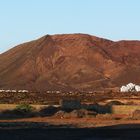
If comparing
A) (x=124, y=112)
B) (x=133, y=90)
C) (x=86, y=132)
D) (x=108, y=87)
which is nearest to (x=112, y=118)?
(x=124, y=112)

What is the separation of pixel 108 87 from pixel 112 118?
432 ft

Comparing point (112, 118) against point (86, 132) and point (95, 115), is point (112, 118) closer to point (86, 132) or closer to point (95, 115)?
point (95, 115)

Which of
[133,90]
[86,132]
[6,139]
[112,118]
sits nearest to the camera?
[6,139]

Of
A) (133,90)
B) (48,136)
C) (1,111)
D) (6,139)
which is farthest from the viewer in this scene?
(133,90)

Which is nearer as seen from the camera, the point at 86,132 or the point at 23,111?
the point at 86,132

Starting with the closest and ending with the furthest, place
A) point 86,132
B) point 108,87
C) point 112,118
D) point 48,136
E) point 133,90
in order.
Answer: point 48,136, point 86,132, point 112,118, point 133,90, point 108,87

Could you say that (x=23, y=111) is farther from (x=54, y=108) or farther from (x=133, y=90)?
(x=133, y=90)

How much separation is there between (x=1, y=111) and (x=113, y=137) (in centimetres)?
3390

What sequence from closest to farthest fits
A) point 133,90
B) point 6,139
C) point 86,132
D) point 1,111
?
point 6,139 → point 86,132 → point 1,111 → point 133,90

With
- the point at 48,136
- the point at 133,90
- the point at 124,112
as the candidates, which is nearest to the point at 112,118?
the point at 124,112

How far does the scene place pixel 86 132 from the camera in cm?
4844

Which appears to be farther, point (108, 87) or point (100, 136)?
point (108, 87)

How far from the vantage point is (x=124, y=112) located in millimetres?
77875

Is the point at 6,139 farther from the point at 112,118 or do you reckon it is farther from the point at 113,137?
the point at 112,118
